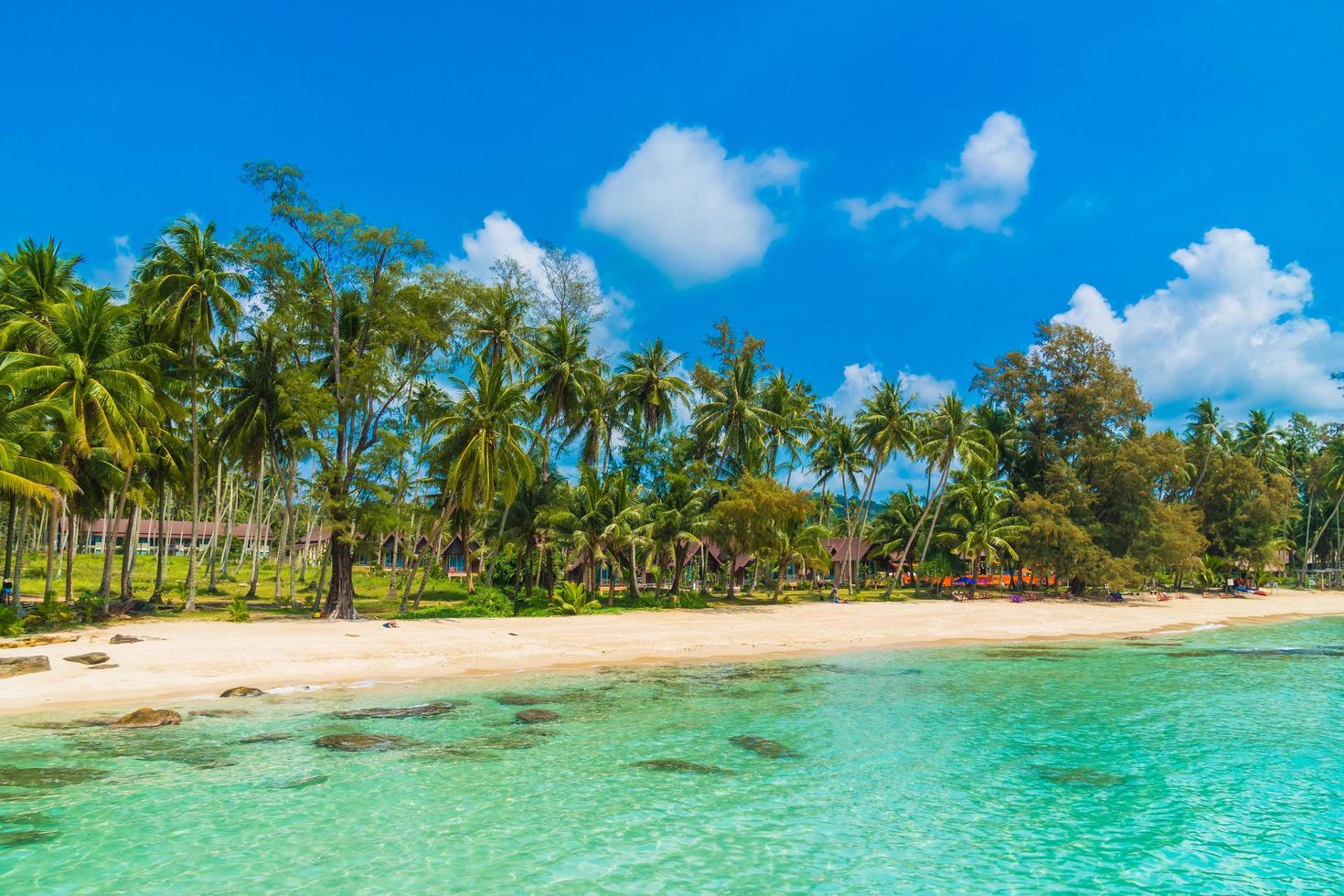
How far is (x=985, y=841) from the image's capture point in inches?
341

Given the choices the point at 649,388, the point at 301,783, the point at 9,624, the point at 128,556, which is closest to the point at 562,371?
the point at 649,388

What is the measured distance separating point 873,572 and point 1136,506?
60.7 ft

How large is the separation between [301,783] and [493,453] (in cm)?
1988

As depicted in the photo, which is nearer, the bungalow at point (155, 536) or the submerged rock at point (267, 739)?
the submerged rock at point (267, 739)

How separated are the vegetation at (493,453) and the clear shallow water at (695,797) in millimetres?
12925

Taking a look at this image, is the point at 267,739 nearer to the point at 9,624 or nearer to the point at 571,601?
the point at 9,624

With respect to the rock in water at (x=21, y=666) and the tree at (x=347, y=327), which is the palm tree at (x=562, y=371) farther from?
the rock in water at (x=21, y=666)

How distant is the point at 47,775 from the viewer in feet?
33.8

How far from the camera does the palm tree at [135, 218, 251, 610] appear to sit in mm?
25875

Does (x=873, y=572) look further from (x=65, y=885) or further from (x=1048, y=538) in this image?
(x=65, y=885)

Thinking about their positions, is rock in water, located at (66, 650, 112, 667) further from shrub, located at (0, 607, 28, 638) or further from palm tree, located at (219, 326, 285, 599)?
palm tree, located at (219, 326, 285, 599)

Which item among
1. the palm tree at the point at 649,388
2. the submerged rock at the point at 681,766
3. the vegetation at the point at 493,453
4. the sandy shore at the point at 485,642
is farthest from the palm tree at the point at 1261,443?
the submerged rock at the point at 681,766

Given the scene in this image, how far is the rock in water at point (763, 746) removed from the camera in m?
12.2

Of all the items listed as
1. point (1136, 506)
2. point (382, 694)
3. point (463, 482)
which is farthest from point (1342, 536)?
point (382, 694)
